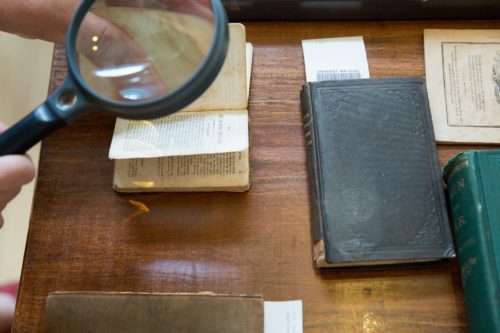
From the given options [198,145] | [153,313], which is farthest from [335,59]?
[153,313]

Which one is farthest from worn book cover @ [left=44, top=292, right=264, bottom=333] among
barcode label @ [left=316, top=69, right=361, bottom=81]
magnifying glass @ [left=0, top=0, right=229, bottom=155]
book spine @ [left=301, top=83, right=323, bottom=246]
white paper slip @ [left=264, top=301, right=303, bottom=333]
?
barcode label @ [left=316, top=69, right=361, bottom=81]

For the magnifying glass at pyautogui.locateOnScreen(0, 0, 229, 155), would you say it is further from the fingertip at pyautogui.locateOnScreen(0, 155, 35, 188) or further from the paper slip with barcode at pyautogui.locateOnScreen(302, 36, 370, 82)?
the paper slip with barcode at pyautogui.locateOnScreen(302, 36, 370, 82)

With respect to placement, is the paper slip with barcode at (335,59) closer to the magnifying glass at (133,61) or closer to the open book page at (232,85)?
the open book page at (232,85)

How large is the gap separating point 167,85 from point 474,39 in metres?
0.66

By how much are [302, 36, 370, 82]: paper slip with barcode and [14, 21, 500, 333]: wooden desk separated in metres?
0.04

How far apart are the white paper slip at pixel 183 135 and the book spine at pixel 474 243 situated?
0.34 m

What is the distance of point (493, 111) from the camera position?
85 centimetres

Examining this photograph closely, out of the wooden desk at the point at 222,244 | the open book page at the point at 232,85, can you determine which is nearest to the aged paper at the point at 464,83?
the wooden desk at the point at 222,244

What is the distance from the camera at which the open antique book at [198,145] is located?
790 mm

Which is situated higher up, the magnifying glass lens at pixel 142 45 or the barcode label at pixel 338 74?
the barcode label at pixel 338 74

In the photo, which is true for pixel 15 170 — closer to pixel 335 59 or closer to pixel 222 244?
pixel 222 244

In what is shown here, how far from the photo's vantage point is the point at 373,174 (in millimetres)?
774

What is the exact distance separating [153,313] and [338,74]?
52cm

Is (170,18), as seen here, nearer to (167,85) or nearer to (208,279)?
(167,85)
